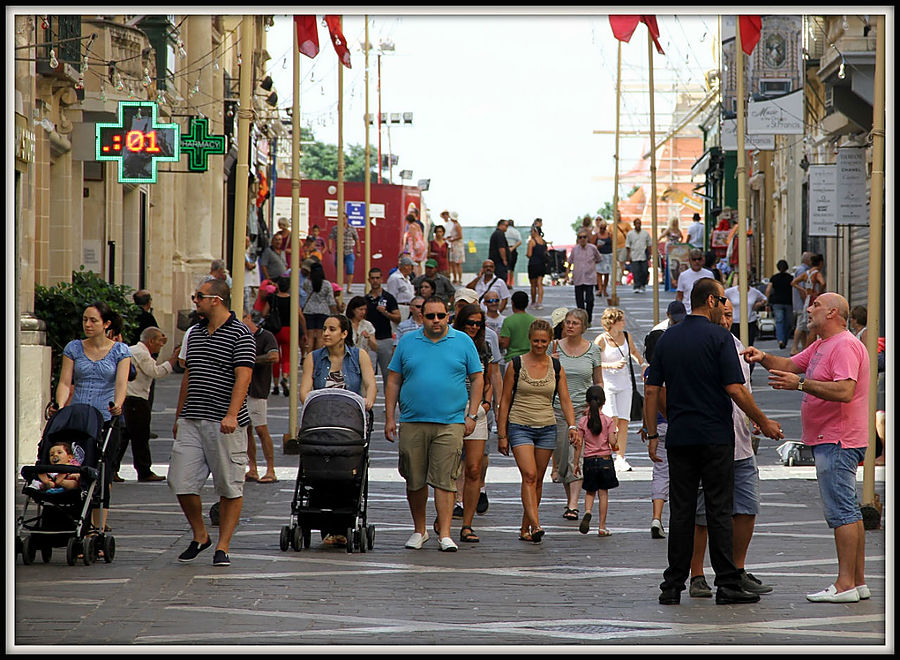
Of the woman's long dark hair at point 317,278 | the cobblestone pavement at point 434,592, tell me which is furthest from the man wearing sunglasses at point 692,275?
Result: the cobblestone pavement at point 434,592

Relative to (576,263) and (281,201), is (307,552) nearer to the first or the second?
(576,263)

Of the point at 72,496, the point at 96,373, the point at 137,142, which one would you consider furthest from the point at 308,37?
the point at 72,496

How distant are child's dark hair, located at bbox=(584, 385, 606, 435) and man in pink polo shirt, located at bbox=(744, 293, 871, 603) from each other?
145 inches

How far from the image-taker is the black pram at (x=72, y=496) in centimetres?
1086

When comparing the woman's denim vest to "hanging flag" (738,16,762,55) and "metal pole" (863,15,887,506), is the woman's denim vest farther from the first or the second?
"hanging flag" (738,16,762,55)

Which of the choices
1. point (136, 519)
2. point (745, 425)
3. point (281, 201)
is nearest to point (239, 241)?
point (136, 519)

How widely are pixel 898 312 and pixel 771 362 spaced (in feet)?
7.12

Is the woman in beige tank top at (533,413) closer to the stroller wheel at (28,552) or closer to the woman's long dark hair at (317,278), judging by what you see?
the stroller wheel at (28,552)

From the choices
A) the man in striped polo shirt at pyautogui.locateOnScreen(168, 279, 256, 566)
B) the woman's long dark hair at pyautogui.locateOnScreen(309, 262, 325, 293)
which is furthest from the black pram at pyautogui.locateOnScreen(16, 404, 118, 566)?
the woman's long dark hair at pyautogui.locateOnScreen(309, 262, 325, 293)

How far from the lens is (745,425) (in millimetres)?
9953

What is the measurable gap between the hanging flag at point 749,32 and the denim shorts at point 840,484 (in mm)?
9843

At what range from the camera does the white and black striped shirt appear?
35.2ft

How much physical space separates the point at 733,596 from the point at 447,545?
286cm

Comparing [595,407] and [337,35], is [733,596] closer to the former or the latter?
[595,407]
